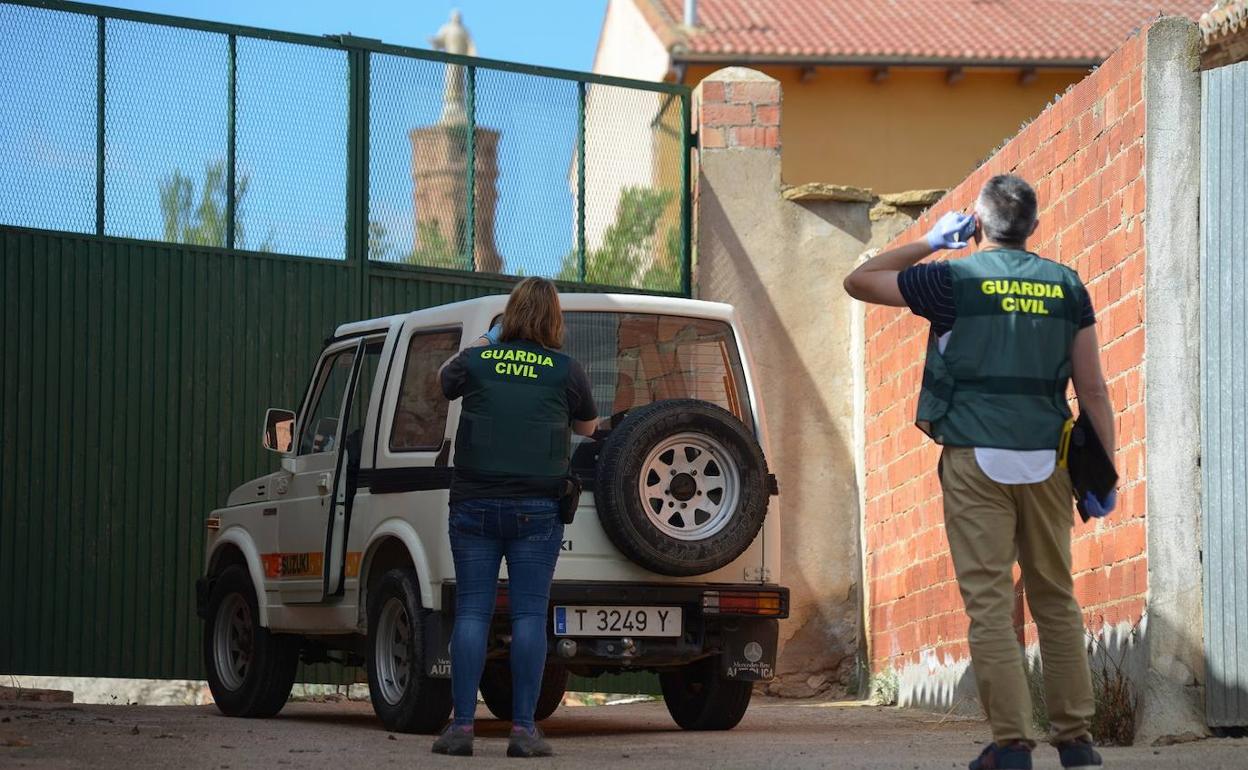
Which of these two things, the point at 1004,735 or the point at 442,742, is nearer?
the point at 1004,735

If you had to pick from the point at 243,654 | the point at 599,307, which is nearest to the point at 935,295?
the point at 599,307

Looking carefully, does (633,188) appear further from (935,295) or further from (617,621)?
(935,295)

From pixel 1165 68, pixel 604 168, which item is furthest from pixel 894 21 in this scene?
pixel 1165 68

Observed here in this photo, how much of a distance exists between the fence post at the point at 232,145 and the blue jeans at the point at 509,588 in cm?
606

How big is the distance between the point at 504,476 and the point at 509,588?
456 mm

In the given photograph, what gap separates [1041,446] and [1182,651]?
2360 mm

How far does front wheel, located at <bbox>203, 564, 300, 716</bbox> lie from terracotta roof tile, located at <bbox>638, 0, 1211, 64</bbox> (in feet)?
62.2

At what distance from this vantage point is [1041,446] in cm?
625

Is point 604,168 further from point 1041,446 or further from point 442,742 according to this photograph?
point 1041,446

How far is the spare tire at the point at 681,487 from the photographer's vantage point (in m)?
8.73

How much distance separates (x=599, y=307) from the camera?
9.38 metres

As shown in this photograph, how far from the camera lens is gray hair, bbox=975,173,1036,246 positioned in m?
6.45

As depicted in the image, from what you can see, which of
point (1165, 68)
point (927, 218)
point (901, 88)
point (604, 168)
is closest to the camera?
point (1165, 68)

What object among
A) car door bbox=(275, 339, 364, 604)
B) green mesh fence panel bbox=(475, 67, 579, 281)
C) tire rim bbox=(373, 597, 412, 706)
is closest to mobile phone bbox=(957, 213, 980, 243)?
tire rim bbox=(373, 597, 412, 706)
